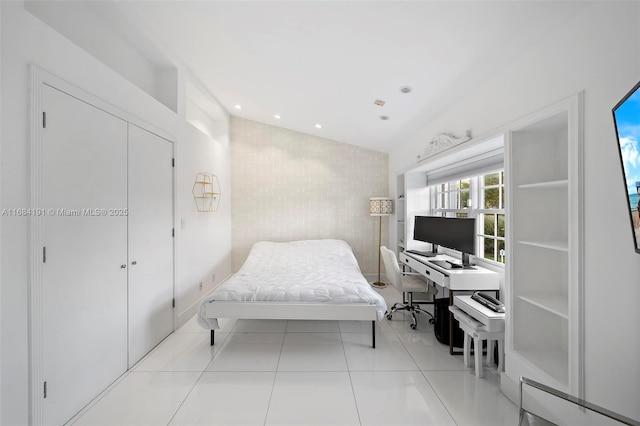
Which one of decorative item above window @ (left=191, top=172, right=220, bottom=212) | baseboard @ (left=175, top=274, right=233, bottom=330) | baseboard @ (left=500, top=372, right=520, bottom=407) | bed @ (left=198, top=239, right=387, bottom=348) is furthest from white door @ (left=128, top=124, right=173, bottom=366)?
baseboard @ (left=500, top=372, right=520, bottom=407)

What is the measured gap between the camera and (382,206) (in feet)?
14.6

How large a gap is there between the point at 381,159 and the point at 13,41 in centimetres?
450

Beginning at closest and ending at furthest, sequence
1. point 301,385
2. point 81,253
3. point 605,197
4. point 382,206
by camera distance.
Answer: point 605,197
point 81,253
point 301,385
point 382,206

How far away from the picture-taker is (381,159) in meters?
4.89

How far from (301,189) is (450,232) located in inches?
107

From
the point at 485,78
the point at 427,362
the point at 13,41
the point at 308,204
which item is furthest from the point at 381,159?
the point at 13,41

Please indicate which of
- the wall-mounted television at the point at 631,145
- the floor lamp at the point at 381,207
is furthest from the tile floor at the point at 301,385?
the floor lamp at the point at 381,207

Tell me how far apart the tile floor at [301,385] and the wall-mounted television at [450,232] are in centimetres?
100

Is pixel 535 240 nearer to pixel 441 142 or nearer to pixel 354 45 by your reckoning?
pixel 441 142

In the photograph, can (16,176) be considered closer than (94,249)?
Yes

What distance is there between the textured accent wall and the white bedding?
0.63 m

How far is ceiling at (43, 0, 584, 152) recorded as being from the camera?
1637mm

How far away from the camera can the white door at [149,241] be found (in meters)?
2.21

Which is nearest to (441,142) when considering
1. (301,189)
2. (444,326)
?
(444,326)
